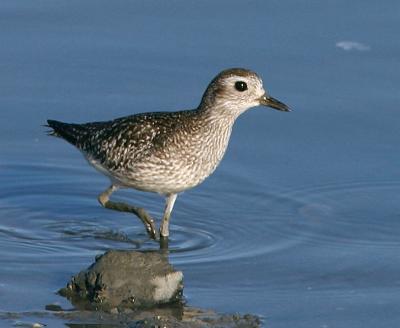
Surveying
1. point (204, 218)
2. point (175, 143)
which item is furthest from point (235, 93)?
point (204, 218)

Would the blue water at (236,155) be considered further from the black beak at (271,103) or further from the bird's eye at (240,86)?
the bird's eye at (240,86)

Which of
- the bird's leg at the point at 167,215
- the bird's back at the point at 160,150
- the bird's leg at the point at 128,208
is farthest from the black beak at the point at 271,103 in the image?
the bird's leg at the point at 128,208

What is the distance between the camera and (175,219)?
40.3ft

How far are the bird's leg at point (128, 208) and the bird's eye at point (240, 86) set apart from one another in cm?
142

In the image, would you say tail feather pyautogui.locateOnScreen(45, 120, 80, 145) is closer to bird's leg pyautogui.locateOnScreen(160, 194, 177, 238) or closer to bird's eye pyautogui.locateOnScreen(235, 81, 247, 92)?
bird's leg pyautogui.locateOnScreen(160, 194, 177, 238)

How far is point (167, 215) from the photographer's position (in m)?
11.9

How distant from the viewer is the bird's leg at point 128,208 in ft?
38.6

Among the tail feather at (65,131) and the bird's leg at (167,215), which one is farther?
the tail feather at (65,131)

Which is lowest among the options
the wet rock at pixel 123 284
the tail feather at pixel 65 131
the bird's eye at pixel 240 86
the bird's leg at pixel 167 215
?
the wet rock at pixel 123 284

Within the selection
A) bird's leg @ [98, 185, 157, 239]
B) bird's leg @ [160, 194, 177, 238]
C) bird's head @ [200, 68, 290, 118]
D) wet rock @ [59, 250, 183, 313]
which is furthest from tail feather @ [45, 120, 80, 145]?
wet rock @ [59, 250, 183, 313]

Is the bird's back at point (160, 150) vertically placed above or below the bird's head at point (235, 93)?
below

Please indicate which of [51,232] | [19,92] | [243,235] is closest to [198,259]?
[243,235]

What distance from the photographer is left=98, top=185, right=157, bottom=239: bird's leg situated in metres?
11.8

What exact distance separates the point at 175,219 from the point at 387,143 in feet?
8.06
